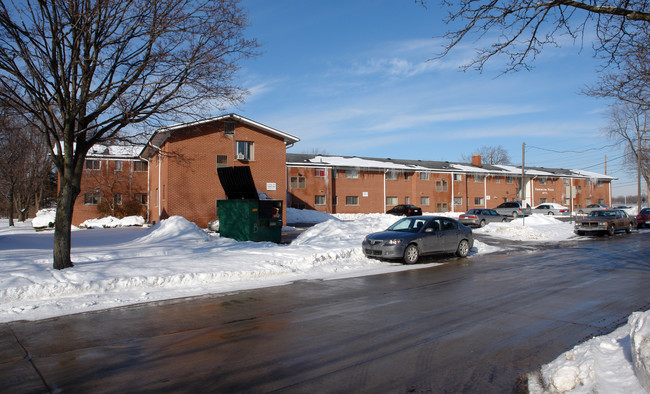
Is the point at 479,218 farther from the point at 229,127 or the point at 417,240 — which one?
the point at 417,240

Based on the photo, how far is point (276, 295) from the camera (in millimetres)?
9555

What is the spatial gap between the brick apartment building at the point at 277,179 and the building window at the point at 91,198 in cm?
8

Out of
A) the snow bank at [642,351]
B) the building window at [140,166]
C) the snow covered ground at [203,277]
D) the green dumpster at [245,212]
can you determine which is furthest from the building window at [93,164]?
the snow bank at [642,351]

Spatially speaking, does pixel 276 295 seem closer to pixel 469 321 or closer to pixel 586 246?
pixel 469 321

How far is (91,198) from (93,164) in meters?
2.72

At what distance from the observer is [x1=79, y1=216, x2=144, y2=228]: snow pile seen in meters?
32.1

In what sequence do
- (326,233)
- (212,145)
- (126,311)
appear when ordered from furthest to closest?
(212,145)
(326,233)
(126,311)

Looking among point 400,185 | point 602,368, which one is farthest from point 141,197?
point 602,368

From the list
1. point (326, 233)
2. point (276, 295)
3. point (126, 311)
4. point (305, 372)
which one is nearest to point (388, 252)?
point (276, 295)

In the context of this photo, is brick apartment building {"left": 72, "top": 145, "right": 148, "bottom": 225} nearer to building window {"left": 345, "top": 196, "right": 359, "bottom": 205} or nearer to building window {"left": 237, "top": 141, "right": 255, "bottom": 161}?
building window {"left": 237, "top": 141, "right": 255, "bottom": 161}

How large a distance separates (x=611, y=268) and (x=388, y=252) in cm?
617

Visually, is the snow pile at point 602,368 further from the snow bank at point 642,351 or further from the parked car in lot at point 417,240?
the parked car in lot at point 417,240

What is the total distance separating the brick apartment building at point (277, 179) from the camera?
94.8 ft

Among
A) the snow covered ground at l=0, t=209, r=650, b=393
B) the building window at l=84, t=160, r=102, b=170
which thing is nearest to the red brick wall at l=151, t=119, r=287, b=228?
the building window at l=84, t=160, r=102, b=170
